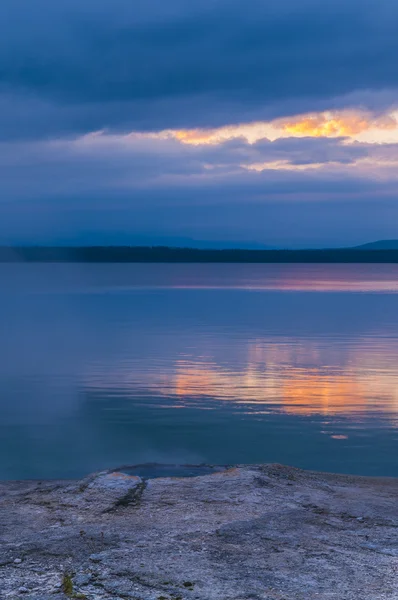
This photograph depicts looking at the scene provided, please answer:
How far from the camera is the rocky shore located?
592cm

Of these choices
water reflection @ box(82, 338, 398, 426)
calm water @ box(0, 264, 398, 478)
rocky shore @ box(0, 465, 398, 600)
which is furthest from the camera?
water reflection @ box(82, 338, 398, 426)

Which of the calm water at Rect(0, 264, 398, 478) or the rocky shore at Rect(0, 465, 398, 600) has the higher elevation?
the rocky shore at Rect(0, 465, 398, 600)

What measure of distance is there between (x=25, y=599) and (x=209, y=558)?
170cm

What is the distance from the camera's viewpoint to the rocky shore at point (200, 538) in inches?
233

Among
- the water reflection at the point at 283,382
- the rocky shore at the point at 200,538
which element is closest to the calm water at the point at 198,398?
the water reflection at the point at 283,382

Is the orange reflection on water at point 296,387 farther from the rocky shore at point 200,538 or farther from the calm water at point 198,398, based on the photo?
the rocky shore at point 200,538

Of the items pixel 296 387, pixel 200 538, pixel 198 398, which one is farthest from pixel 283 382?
pixel 200 538

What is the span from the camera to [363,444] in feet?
45.3

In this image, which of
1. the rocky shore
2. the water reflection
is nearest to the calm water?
the water reflection

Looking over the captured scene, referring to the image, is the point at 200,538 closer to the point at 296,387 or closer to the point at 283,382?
the point at 296,387

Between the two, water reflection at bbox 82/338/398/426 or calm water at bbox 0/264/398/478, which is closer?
calm water at bbox 0/264/398/478

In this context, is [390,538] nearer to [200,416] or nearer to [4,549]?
[4,549]

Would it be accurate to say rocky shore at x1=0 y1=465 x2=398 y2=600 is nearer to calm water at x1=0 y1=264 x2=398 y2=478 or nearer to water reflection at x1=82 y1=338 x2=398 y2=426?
calm water at x1=0 y1=264 x2=398 y2=478

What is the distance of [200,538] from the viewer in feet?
23.1
